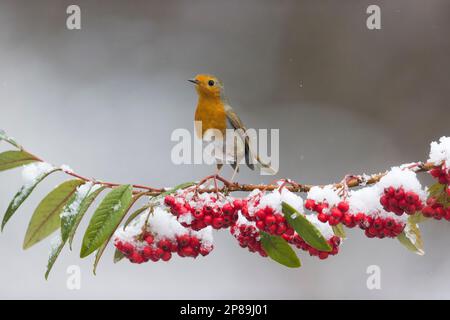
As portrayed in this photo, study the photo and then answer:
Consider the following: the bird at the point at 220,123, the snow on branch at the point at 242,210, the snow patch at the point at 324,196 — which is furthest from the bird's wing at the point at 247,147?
the snow patch at the point at 324,196

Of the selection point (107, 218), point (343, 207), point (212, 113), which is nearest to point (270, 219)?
point (343, 207)

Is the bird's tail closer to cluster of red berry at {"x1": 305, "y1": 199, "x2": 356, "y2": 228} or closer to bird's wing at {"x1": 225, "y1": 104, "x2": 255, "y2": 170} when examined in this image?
bird's wing at {"x1": 225, "y1": 104, "x2": 255, "y2": 170}

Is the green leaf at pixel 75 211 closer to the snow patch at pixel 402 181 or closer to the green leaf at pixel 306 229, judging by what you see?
the green leaf at pixel 306 229

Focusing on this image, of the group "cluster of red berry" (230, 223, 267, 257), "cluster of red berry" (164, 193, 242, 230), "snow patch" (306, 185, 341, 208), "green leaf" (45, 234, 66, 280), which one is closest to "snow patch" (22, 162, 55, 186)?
"green leaf" (45, 234, 66, 280)

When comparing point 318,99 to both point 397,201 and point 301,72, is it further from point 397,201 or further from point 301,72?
point 397,201

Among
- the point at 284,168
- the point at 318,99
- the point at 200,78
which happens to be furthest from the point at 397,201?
the point at 318,99

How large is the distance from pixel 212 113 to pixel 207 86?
0.07 meters

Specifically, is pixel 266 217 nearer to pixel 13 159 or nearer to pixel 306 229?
pixel 306 229

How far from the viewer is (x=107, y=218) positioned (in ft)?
3.32

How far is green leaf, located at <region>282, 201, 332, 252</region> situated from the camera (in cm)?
95

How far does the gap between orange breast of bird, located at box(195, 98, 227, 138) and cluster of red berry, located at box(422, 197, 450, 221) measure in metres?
0.65

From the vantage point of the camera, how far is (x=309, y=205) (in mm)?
1021

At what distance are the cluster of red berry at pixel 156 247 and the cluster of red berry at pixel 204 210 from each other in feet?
0.34

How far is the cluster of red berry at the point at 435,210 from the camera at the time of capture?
1.03 metres
